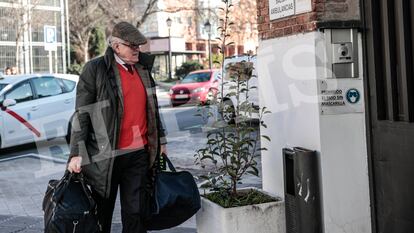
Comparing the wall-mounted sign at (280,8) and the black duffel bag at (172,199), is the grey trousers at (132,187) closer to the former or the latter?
the black duffel bag at (172,199)

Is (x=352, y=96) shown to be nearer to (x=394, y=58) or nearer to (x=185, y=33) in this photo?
(x=394, y=58)

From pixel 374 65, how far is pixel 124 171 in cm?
210

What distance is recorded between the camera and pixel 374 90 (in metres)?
4.47

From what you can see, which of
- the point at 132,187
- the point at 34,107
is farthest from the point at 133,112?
the point at 34,107

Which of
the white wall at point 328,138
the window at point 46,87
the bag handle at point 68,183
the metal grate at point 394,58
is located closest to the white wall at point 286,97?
the white wall at point 328,138

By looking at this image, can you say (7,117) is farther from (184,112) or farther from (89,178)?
(184,112)

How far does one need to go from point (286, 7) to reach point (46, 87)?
869 centimetres

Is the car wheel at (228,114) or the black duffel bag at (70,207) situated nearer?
the black duffel bag at (70,207)

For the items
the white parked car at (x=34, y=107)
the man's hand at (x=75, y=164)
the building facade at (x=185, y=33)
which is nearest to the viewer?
the man's hand at (x=75, y=164)

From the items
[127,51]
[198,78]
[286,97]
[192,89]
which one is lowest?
[286,97]

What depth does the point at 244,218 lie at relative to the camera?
4.48 meters

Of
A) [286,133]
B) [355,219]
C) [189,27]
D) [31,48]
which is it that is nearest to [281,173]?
[286,133]

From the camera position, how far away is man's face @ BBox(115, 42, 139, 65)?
171 inches

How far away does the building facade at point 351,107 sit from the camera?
14.0 feet
